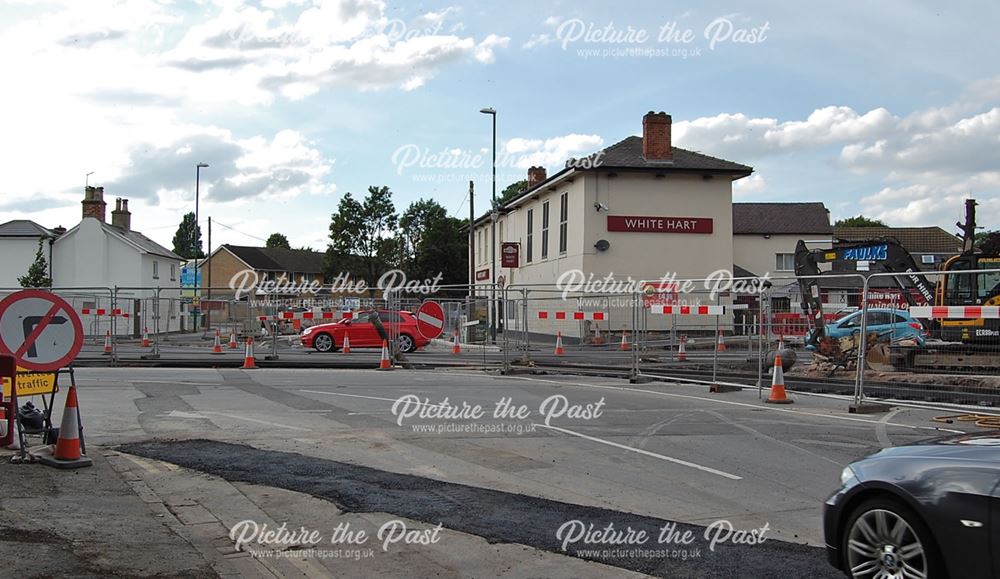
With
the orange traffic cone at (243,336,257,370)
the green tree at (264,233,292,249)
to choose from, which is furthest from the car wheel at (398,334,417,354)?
the green tree at (264,233,292,249)

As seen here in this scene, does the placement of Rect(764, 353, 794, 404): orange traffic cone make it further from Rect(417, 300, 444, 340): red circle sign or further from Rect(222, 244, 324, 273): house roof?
Rect(222, 244, 324, 273): house roof

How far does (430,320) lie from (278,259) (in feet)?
305

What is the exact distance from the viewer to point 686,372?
1948 centimetres

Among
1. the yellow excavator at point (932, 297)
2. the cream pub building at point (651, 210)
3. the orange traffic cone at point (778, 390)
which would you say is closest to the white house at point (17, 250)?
the cream pub building at point (651, 210)

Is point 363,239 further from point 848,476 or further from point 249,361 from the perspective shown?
point 848,476

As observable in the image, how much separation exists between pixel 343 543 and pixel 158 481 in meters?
2.87

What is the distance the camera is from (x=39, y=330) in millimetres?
8516

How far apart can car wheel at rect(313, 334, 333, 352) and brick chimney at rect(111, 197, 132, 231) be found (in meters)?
37.4

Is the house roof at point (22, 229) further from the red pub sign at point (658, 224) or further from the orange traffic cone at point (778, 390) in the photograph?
the orange traffic cone at point (778, 390)

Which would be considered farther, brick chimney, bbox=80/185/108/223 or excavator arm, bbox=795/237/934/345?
brick chimney, bbox=80/185/108/223

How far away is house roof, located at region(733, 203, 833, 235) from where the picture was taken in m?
58.0

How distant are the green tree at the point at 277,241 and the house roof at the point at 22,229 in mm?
98137

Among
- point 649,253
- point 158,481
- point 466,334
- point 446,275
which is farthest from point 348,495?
point 446,275

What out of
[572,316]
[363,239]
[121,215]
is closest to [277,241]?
[363,239]
